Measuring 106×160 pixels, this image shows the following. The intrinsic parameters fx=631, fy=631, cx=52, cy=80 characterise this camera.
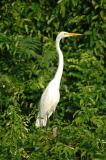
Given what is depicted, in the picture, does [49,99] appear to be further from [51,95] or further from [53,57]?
[53,57]

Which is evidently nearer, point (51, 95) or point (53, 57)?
point (51, 95)

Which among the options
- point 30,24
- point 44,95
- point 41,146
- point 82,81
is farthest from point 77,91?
point 41,146

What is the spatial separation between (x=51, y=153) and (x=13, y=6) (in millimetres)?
3603

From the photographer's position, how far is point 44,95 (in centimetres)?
702

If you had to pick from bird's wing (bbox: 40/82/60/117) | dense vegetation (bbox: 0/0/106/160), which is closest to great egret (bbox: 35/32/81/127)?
bird's wing (bbox: 40/82/60/117)

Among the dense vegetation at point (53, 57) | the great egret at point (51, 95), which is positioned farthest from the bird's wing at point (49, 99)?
the dense vegetation at point (53, 57)

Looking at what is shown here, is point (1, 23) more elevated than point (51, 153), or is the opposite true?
point (1, 23)

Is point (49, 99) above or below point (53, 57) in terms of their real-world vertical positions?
below

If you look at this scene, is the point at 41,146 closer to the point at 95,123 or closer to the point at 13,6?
the point at 95,123

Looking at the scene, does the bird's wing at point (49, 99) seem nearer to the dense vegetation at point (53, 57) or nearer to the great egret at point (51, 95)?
the great egret at point (51, 95)

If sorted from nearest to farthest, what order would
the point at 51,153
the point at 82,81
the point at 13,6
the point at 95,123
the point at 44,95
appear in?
the point at 51,153 → the point at 95,123 → the point at 44,95 → the point at 82,81 → the point at 13,6

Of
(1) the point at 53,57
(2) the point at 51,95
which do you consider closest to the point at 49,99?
(2) the point at 51,95

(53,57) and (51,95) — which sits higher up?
(53,57)

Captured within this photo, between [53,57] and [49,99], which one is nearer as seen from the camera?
[49,99]
